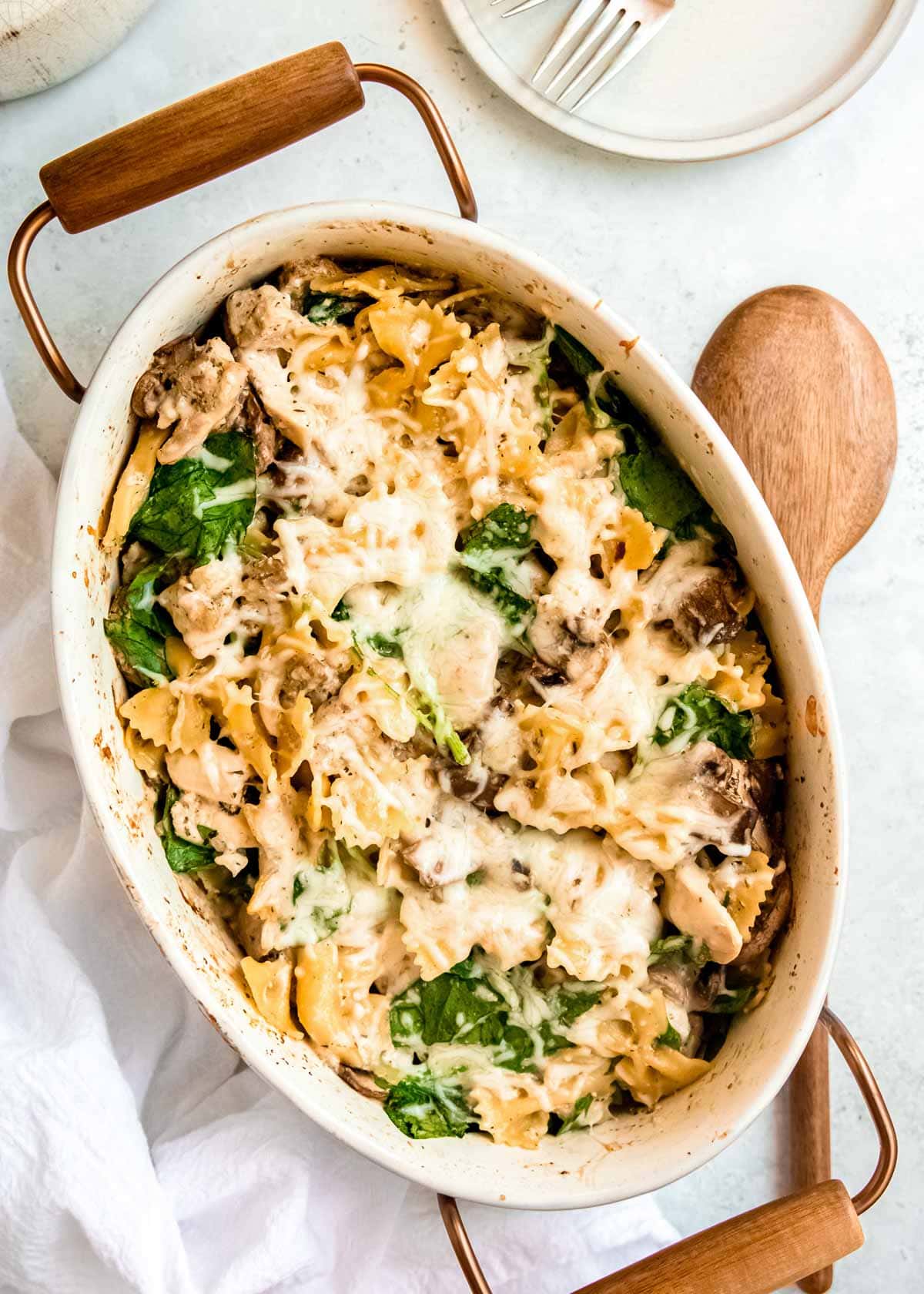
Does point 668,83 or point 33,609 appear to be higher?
point 668,83

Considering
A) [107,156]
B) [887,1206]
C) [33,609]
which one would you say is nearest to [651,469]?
[107,156]

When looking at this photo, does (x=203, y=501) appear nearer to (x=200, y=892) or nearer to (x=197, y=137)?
(x=197, y=137)

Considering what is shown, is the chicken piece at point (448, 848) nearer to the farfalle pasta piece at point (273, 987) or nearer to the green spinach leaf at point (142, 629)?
the farfalle pasta piece at point (273, 987)

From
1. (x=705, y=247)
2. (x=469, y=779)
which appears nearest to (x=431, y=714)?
(x=469, y=779)

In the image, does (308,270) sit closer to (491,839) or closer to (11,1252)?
(491,839)

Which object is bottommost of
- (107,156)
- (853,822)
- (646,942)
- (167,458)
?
(853,822)

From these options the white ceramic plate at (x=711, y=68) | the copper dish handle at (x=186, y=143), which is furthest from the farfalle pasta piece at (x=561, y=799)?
the white ceramic plate at (x=711, y=68)
